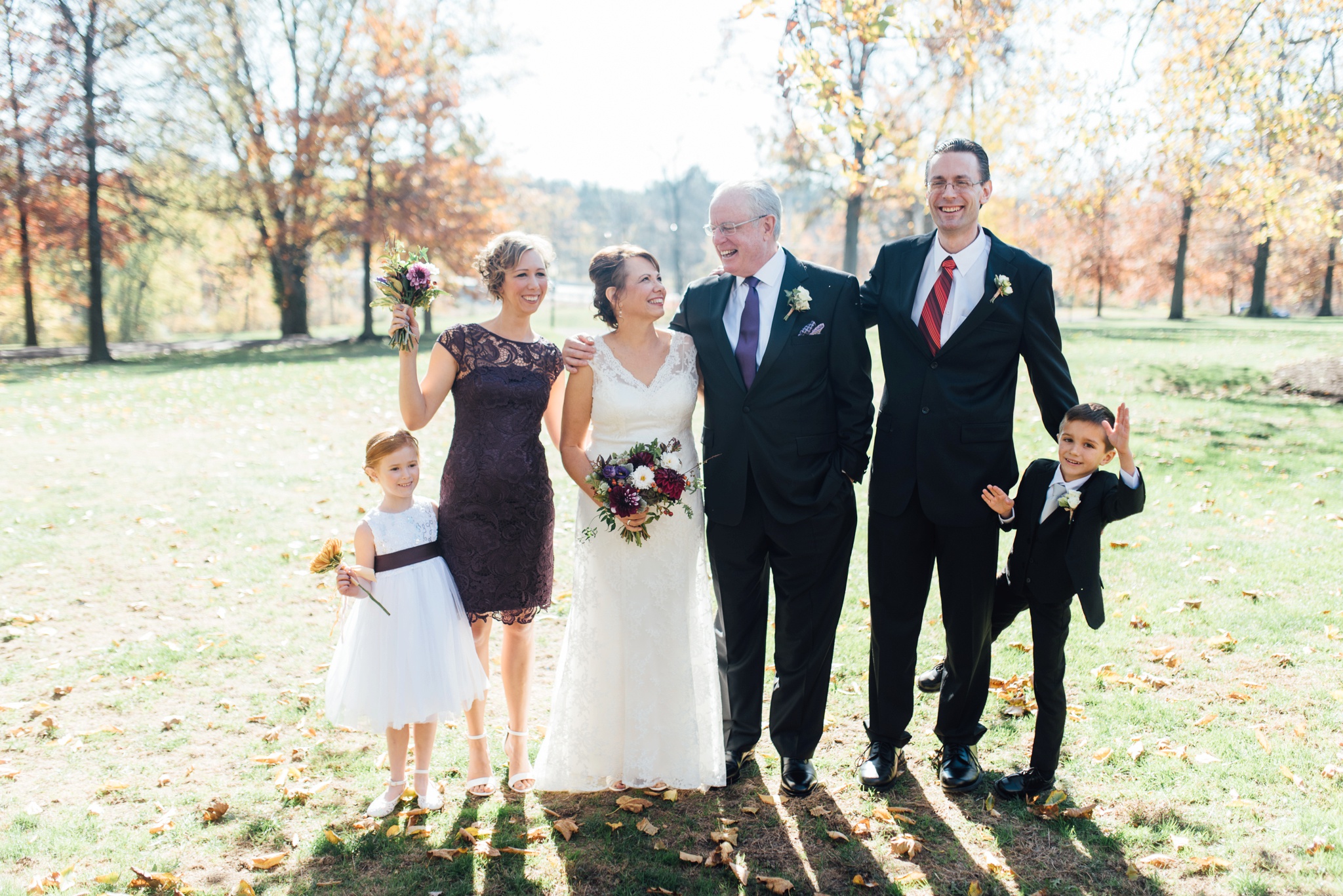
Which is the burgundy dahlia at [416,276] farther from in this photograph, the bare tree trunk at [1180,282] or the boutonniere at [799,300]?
the bare tree trunk at [1180,282]

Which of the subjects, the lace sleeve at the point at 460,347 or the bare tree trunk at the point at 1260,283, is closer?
the lace sleeve at the point at 460,347

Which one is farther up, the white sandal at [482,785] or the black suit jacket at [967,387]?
the black suit jacket at [967,387]

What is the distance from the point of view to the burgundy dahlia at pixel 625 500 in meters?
3.53

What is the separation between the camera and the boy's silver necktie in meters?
3.70

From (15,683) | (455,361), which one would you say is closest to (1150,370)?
(455,361)

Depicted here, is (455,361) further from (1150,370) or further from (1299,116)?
(1150,370)

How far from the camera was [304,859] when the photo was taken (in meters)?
3.56

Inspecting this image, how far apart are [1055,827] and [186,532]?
7.95 metres

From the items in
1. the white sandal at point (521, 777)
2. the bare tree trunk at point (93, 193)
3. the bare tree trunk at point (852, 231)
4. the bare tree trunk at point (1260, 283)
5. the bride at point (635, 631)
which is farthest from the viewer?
the bare tree trunk at point (1260, 283)

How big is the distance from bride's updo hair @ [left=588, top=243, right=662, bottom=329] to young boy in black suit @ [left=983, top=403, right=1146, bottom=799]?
6.01 ft

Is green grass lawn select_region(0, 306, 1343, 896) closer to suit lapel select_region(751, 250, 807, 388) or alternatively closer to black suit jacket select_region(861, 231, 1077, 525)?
black suit jacket select_region(861, 231, 1077, 525)

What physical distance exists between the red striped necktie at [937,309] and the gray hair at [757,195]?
745 millimetres

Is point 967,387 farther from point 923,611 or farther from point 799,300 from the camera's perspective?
point 923,611

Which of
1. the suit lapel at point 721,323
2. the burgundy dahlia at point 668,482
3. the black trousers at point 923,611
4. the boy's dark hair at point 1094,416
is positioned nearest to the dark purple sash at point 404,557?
the burgundy dahlia at point 668,482
